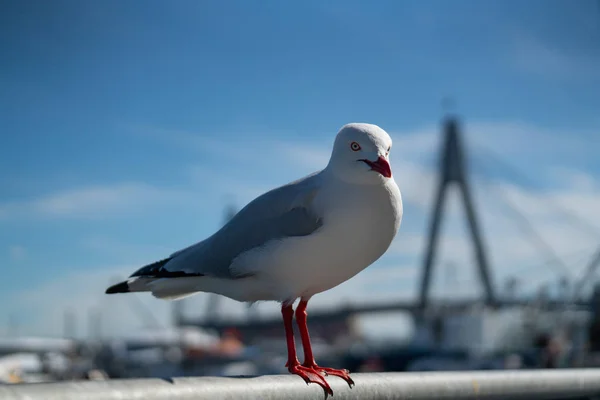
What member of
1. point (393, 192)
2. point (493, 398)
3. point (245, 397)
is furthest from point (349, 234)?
point (245, 397)

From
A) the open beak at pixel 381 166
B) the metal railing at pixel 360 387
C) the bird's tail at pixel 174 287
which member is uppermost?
the open beak at pixel 381 166

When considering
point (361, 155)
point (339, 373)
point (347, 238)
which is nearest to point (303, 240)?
point (347, 238)

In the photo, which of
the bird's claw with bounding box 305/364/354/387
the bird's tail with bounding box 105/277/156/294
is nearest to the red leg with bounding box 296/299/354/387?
the bird's claw with bounding box 305/364/354/387

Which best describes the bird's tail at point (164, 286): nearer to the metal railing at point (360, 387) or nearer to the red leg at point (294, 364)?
the red leg at point (294, 364)

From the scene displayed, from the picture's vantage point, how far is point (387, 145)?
6.45ft

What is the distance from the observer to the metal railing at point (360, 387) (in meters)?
0.97

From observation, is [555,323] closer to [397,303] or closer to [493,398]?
[493,398]

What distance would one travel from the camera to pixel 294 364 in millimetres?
1865

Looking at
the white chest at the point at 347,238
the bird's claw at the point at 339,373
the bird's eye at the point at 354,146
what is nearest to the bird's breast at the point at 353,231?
the white chest at the point at 347,238

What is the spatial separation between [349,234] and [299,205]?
0.18 metres

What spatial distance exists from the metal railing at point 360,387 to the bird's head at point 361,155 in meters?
0.50

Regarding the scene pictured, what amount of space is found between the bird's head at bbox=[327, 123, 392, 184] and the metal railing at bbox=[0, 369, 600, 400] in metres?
0.50

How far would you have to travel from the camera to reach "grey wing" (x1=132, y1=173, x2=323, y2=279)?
199cm

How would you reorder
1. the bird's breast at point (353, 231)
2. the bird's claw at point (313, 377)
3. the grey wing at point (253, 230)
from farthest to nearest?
the grey wing at point (253, 230) → the bird's breast at point (353, 231) → the bird's claw at point (313, 377)
